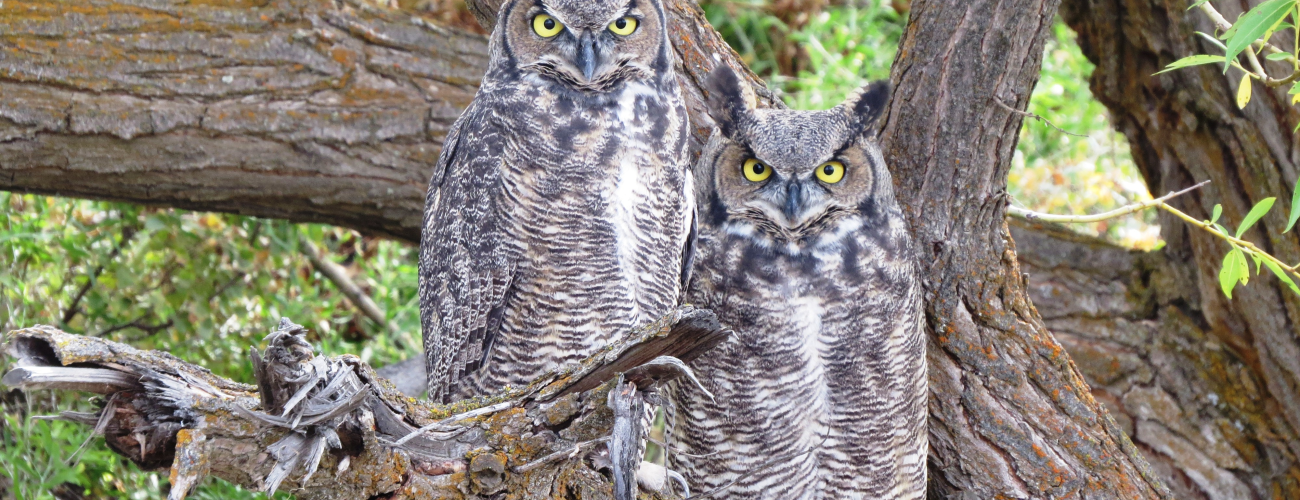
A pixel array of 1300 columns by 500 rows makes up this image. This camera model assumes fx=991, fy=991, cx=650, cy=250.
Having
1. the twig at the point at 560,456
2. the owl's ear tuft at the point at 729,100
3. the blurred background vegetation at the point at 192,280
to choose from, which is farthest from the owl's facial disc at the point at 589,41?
the blurred background vegetation at the point at 192,280

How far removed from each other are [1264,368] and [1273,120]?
70cm

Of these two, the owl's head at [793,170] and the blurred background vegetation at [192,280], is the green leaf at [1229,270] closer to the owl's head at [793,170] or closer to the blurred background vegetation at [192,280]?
the blurred background vegetation at [192,280]

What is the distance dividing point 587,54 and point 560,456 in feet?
2.88

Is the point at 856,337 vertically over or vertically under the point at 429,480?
over

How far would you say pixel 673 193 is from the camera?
6.92 feet

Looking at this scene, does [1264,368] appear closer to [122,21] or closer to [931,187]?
[931,187]

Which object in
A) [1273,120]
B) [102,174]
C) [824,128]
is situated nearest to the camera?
[824,128]

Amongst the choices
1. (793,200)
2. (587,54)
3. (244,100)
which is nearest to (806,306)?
(793,200)

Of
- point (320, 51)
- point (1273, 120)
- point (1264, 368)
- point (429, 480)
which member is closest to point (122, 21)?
point (320, 51)

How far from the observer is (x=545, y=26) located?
2070 mm

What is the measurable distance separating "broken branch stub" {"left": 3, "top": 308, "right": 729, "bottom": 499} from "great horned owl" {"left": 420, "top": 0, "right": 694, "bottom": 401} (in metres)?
0.55

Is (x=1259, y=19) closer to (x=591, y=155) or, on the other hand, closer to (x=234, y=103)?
(x=591, y=155)

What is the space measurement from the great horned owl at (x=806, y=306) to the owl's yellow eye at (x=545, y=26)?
1.18ft

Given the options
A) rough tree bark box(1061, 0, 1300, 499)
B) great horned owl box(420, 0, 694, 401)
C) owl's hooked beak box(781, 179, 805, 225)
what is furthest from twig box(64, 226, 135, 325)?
rough tree bark box(1061, 0, 1300, 499)
